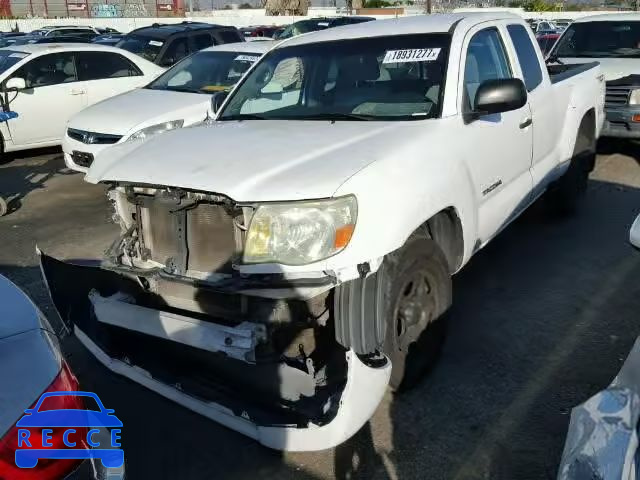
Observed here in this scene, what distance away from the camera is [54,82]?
10180 millimetres

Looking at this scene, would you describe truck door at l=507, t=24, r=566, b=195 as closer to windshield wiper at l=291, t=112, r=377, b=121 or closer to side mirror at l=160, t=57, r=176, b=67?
windshield wiper at l=291, t=112, r=377, b=121

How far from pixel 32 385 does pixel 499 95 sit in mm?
2929

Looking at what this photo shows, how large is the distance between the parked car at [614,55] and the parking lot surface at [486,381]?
97.4 inches

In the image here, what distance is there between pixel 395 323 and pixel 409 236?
420 millimetres

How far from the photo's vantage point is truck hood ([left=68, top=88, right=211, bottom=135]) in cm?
769

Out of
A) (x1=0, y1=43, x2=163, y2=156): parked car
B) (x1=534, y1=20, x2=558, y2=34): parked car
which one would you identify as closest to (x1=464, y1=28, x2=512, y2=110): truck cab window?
(x1=0, y1=43, x2=163, y2=156): parked car

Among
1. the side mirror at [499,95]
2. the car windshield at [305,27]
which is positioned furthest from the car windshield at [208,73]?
the car windshield at [305,27]

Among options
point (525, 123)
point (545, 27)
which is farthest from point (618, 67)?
point (545, 27)

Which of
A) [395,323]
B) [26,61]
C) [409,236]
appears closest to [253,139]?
[409,236]

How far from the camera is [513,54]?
471 cm

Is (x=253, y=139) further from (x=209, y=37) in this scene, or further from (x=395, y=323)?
(x=209, y=37)

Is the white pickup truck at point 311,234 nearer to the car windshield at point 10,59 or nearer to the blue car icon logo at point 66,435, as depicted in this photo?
the blue car icon logo at point 66,435

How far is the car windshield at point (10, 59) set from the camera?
980 cm

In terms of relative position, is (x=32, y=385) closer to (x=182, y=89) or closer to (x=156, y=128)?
(x=156, y=128)
